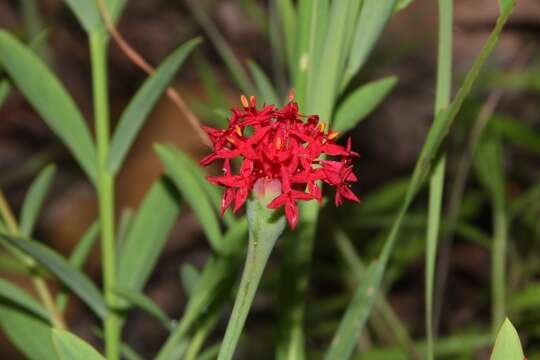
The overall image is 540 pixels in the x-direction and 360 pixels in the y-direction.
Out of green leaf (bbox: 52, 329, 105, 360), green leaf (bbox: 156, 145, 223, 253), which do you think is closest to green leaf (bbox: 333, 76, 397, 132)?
green leaf (bbox: 156, 145, 223, 253)

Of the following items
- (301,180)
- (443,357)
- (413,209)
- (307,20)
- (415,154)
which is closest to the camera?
(301,180)

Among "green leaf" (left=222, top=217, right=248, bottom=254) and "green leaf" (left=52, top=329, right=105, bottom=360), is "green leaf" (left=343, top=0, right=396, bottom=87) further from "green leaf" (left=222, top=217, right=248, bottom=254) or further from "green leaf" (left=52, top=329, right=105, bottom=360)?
"green leaf" (left=52, top=329, right=105, bottom=360)

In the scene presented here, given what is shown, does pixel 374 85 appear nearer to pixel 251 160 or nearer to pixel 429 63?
pixel 251 160

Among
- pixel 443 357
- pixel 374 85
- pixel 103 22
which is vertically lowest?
pixel 443 357

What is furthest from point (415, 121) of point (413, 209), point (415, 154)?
point (413, 209)

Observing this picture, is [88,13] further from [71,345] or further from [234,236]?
[71,345]

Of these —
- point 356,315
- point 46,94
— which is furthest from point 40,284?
point 356,315
